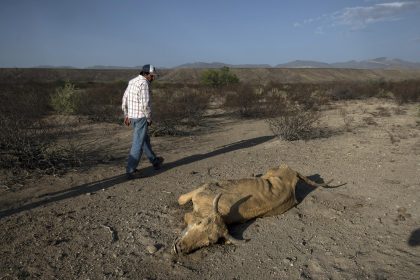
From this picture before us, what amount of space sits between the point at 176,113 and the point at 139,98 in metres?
5.02

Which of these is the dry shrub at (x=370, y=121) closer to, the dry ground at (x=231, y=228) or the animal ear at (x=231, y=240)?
the dry ground at (x=231, y=228)

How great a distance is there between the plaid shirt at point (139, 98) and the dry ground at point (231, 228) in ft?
3.46

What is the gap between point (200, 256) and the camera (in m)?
3.96

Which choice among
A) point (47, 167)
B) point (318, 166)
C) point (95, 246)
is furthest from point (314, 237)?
point (47, 167)

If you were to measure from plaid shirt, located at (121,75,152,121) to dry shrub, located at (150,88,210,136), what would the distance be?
414 cm

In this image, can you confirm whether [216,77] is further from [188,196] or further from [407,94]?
[188,196]

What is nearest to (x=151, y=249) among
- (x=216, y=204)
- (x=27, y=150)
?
(x=216, y=204)

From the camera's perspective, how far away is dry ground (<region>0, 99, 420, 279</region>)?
3.83 metres

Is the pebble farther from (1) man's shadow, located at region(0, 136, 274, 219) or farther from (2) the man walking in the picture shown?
(2) the man walking

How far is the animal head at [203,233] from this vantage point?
3.92 metres

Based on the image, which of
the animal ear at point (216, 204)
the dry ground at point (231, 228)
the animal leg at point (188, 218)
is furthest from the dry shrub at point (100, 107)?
the animal ear at point (216, 204)

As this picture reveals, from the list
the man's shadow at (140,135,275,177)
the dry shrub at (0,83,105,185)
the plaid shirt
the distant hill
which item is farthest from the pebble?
the distant hill

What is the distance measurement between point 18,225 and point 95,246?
114cm

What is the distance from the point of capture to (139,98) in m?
6.47
